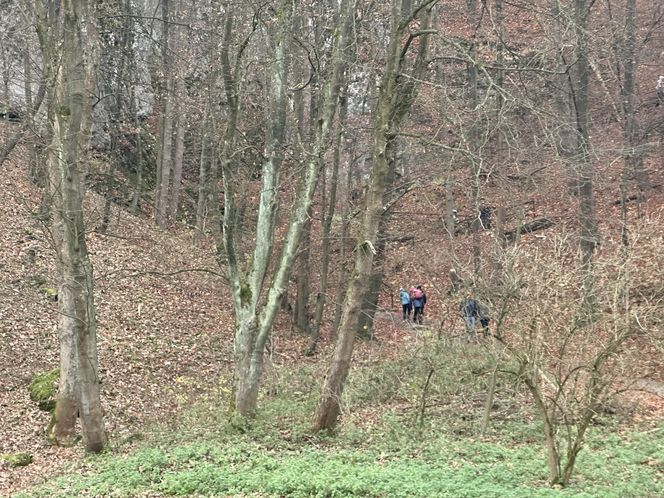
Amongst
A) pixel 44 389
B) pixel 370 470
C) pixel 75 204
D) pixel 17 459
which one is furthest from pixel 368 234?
pixel 44 389

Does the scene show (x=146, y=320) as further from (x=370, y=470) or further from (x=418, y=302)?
(x=370, y=470)

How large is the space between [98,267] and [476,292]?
13235 millimetres

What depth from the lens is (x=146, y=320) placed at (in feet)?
59.1

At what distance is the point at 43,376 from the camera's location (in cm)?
1327

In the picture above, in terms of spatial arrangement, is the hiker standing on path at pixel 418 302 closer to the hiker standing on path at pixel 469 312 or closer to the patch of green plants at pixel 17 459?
the hiker standing on path at pixel 469 312

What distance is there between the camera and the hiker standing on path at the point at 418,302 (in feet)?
68.2

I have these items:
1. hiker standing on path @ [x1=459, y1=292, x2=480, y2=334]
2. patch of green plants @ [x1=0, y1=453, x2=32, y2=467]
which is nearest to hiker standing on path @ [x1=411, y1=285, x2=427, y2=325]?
hiker standing on path @ [x1=459, y1=292, x2=480, y2=334]

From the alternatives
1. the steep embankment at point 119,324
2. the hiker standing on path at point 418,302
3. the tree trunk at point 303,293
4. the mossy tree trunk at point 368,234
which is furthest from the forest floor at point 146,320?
the mossy tree trunk at point 368,234

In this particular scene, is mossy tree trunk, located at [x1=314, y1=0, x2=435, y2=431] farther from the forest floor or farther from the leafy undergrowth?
the forest floor

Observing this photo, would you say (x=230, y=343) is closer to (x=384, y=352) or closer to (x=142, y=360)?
(x=142, y=360)

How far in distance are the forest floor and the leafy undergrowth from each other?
3.30ft

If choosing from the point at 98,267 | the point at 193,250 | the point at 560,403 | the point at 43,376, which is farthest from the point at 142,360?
the point at 560,403

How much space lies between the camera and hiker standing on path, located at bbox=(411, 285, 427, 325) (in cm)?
2078

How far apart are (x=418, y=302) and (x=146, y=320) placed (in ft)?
26.7
